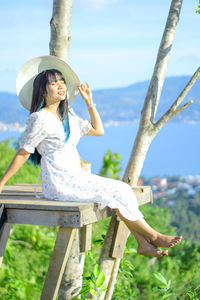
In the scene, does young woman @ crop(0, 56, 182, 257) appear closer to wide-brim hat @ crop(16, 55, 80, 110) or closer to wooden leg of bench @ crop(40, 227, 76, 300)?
wide-brim hat @ crop(16, 55, 80, 110)

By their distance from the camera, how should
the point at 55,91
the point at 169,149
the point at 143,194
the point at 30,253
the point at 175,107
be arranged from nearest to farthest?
the point at 55,91 → the point at 143,194 → the point at 175,107 → the point at 30,253 → the point at 169,149

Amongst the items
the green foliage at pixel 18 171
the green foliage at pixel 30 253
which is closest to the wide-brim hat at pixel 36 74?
the green foliage at pixel 30 253

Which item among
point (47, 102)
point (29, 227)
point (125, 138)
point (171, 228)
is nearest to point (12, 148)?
point (29, 227)

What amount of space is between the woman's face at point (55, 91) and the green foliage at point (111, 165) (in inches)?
151

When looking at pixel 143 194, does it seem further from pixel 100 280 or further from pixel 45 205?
pixel 45 205

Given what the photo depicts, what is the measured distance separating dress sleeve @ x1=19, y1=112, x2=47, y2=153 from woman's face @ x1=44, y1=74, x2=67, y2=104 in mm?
155

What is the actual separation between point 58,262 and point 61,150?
672 millimetres

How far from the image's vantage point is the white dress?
3088mm

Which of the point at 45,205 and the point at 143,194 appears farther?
the point at 143,194

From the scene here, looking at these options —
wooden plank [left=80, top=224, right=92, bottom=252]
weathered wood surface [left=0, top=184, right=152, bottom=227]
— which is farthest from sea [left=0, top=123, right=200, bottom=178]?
weathered wood surface [left=0, top=184, right=152, bottom=227]

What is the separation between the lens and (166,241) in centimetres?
311

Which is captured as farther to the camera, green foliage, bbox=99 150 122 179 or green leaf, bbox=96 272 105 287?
green foliage, bbox=99 150 122 179

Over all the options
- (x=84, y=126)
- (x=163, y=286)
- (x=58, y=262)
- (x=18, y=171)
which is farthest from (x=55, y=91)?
(x=18, y=171)

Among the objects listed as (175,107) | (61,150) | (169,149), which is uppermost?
(169,149)
